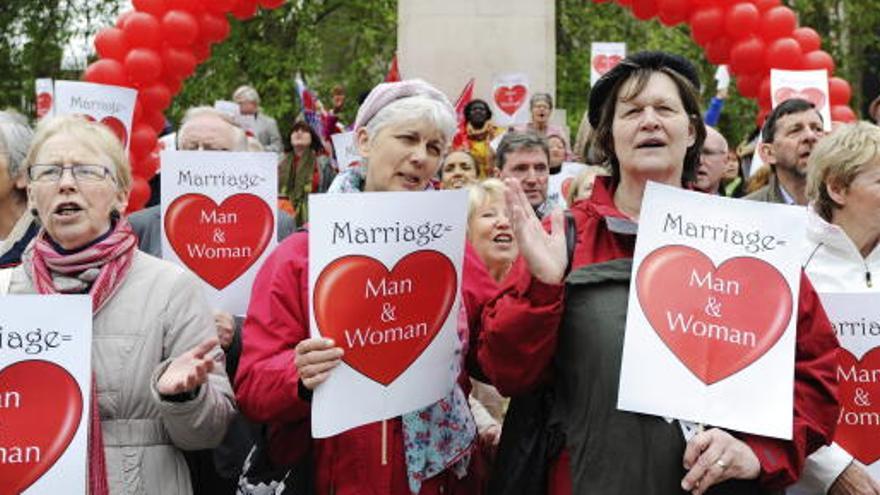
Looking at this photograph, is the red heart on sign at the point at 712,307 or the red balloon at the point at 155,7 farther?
the red balloon at the point at 155,7

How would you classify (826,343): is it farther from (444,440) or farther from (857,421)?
(444,440)

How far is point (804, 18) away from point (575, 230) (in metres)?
24.2

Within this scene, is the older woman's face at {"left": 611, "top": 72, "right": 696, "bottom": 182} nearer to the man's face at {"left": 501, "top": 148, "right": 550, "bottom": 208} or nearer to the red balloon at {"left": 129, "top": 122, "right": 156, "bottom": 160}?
the man's face at {"left": 501, "top": 148, "right": 550, "bottom": 208}

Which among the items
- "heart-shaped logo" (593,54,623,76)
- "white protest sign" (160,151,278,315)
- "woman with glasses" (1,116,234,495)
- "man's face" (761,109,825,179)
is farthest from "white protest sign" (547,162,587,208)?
"woman with glasses" (1,116,234,495)

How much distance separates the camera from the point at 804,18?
2688 cm

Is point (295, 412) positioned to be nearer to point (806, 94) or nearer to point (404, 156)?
point (404, 156)

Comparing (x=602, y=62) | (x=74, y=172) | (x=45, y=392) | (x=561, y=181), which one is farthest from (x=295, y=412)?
(x=602, y=62)

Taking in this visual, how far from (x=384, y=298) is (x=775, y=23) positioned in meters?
7.70

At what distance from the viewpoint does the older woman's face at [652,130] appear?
12.8ft

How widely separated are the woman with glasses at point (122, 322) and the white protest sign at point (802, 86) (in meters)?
6.92

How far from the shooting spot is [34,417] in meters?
3.77

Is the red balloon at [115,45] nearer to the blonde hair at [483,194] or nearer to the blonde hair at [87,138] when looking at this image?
the blonde hair at [483,194]

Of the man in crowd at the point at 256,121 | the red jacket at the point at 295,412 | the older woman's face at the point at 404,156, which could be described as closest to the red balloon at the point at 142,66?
the man in crowd at the point at 256,121

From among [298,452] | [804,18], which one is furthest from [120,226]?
[804,18]
